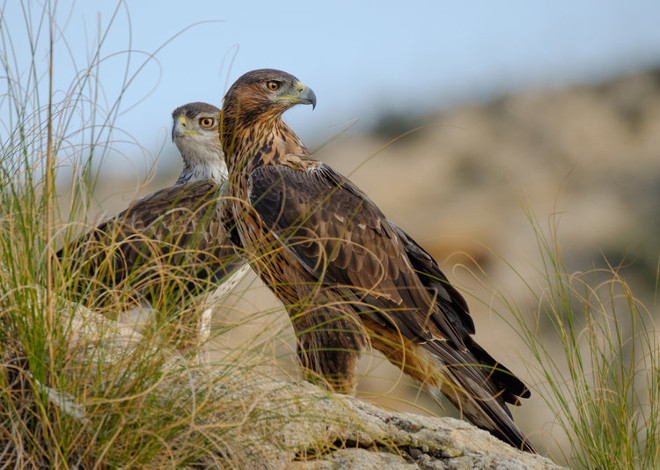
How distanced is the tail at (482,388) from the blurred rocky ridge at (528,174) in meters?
13.2

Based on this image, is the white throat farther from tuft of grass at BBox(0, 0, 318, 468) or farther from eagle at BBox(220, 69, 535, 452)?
tuft of grass at BBox(0, 0, 318, 468)

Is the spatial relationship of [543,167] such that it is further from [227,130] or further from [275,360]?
[275,360]

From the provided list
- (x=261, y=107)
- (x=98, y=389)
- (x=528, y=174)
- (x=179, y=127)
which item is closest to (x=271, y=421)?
(x=98, y=389)

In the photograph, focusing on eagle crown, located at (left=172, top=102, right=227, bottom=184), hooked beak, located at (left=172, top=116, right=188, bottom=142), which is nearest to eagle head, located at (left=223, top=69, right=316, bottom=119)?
eagle crown, located at (left=172, top=102, right=227, bottom=184)

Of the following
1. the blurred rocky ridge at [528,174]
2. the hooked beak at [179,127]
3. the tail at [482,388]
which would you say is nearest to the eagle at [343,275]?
the tail at [482,388]

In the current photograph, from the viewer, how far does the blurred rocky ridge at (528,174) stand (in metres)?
20.7

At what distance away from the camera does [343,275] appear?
510cm

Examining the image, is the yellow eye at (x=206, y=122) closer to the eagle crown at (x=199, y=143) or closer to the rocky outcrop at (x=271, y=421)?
the eagle crown at (x=199, y=143)

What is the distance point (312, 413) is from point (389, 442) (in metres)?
0.38

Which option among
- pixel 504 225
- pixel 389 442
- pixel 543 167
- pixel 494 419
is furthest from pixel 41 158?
pixel 543 167

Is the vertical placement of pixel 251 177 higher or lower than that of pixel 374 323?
higher

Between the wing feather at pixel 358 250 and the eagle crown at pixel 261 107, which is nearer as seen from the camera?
the wing feather at pixel 358 250

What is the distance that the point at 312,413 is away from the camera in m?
3.48

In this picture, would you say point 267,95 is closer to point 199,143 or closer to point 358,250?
point 358,250
